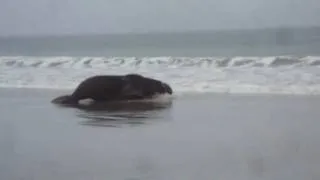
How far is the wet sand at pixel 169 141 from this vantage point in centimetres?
156

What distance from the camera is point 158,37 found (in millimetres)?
9656

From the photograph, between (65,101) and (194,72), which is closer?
(65,101)

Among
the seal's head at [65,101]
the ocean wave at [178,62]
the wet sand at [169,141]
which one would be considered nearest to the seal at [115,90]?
the seal's head at [65,101]

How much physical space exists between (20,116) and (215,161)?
113cm

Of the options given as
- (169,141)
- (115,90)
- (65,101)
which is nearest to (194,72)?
(115,90)

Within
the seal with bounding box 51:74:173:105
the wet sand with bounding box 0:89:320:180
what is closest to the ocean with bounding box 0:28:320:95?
the seal with bounding box 51:74:173:105

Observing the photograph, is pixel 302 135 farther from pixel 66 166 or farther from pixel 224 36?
pixel 224 36

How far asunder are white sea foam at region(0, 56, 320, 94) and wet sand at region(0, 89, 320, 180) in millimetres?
372

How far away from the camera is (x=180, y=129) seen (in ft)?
7.04

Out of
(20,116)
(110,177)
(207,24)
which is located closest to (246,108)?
Answer: (20,116)

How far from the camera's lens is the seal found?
3.03m

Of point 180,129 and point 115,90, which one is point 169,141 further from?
point 115,90

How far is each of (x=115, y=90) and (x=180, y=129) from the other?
934 mm

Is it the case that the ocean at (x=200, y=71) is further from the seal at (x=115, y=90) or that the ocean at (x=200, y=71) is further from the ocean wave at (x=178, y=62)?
the seal at (x=115, y=90)
